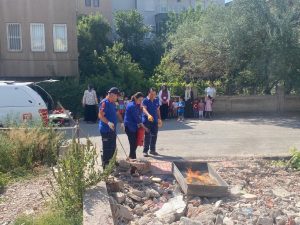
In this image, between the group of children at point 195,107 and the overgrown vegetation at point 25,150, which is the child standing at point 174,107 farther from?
the overgrown vegetation at point 25,150

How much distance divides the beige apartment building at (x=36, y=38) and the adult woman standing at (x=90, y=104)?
5827mm

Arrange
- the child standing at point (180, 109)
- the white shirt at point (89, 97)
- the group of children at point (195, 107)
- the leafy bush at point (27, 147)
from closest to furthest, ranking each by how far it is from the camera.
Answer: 1. the leafy bush at point (27, 147)
2. the white shirt at point (89, 97)
3. the child standing at point (180, 109)
4. the group of children at point (195, 107)

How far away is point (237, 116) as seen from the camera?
2056 centimetres

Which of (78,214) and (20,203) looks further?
(20,203)

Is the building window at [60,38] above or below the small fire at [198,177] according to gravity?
above

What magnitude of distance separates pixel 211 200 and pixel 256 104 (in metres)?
14.6

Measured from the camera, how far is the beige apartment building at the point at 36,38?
22.6 metres

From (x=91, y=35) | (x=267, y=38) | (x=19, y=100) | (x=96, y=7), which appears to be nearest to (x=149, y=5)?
(x=96, y=7)

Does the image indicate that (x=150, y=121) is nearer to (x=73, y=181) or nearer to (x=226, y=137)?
(x=226, y=137)

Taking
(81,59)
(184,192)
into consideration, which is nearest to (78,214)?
(184,192)

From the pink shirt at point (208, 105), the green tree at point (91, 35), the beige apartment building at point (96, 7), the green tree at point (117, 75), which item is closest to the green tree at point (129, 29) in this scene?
the green tree at point (91, 35)

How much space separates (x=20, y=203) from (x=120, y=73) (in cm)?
1657

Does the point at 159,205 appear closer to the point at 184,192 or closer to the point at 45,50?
the point at 184,192

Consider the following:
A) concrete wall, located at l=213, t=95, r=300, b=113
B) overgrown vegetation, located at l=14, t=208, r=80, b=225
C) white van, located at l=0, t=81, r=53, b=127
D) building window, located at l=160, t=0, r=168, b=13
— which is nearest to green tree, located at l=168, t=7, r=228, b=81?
concrete wall, located at l=213, t=95, r=300, b=113
